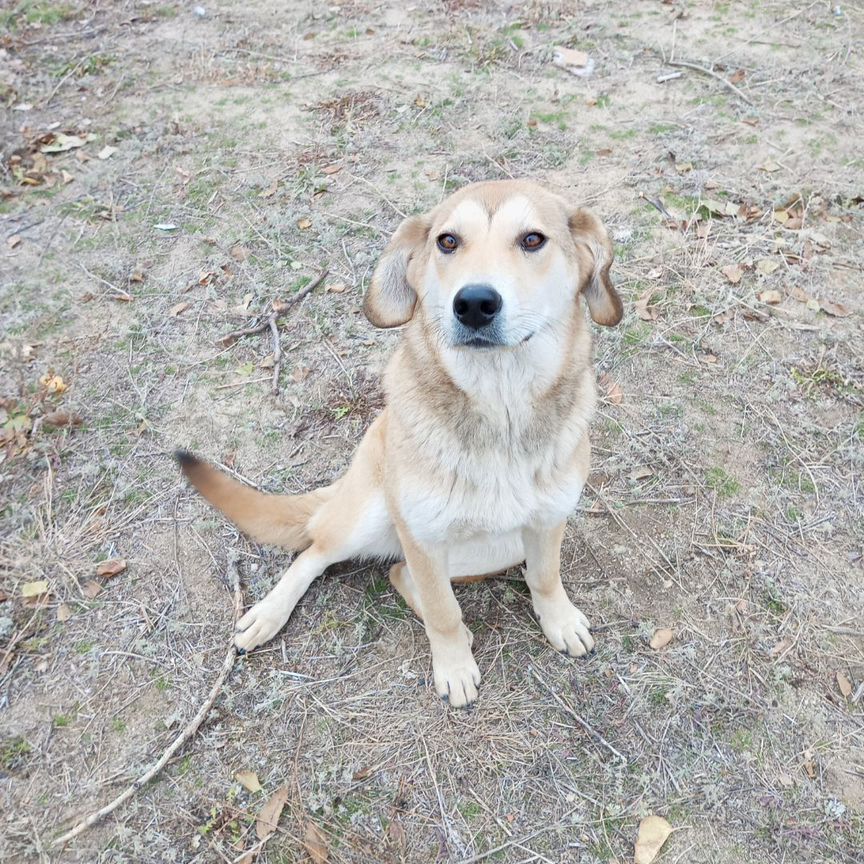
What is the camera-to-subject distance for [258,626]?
3.04m

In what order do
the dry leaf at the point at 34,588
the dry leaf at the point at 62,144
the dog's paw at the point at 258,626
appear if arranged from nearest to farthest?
1. the dog's paw at the point at 258,626
2. the dry leaf at the point at 34,588
3. the dry leaf at the point at 62,144

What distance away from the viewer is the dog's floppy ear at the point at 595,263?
8.32 ft

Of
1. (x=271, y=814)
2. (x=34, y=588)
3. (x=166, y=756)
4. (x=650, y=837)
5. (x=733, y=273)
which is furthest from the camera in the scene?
(x=733, y=273)

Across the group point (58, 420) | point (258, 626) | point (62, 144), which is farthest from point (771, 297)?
point (62, 144)

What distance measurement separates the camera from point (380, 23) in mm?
7094

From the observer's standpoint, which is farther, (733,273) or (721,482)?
(733,273)

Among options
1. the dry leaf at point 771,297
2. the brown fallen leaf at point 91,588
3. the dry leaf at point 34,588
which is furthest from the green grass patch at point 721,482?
the dry leaf at point 34,588

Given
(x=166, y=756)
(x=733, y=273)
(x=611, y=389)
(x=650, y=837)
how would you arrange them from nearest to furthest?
(x=650, y=837) < (x=166, y=756) < (x=611, y=389) < (x=733, y=273)

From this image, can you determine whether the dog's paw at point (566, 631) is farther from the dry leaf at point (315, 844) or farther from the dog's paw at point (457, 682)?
the dry leaf at point (315, 844)

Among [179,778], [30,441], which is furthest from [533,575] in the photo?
[30,441]

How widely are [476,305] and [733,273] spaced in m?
3.04

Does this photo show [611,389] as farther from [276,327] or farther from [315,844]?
[315,844]

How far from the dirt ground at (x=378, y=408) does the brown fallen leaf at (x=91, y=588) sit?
0.6 inches

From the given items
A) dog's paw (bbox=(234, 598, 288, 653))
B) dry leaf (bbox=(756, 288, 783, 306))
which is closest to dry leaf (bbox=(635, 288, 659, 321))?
dry leaf (bbox=(756, 288, 783, 306))
